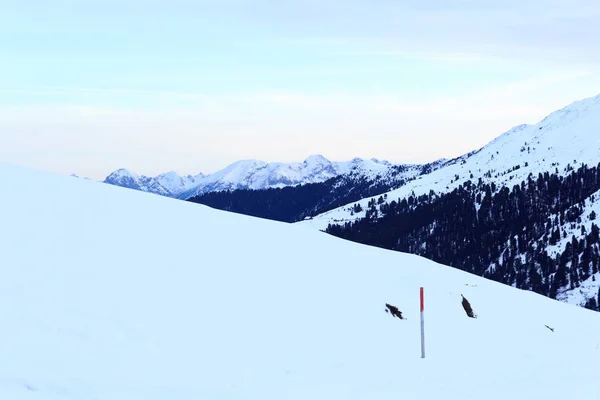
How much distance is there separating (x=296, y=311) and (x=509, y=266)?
665ft

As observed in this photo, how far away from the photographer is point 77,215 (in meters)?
17.1

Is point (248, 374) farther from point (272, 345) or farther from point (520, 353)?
point (520, 353)

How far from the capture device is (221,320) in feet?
44.0

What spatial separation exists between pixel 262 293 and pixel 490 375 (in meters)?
6.75

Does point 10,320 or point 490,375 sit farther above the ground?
point 10,320

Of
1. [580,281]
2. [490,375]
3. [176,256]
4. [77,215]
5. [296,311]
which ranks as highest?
[77,215]

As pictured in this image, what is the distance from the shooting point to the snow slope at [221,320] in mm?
10336

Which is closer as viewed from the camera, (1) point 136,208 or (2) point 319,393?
(2) point 319,393

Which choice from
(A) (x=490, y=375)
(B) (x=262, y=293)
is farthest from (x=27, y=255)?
(A) (x=490, y=375)

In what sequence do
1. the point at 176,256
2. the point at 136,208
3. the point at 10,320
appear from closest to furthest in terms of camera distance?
the point at 10,320, the point at 176,256, the point at 136,208

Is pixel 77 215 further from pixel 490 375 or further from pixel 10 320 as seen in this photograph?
pixel 490 375

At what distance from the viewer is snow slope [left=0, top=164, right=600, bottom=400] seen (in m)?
10.3

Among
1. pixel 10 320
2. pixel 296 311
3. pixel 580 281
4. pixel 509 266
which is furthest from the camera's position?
pixel 509 266

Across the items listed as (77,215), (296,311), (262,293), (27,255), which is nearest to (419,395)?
(296,311)
